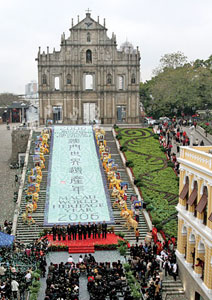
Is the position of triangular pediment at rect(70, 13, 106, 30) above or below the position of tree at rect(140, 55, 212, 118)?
above

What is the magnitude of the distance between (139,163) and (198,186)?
21950 millimetres

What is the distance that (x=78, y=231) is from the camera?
104 ft

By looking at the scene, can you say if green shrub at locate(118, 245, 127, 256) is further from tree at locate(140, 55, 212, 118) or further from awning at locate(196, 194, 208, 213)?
tree at locate(140, 55, 212, 118)

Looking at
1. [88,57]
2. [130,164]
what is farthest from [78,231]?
[88,57]

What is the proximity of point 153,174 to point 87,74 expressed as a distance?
935 inches

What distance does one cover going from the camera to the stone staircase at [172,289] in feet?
80.7

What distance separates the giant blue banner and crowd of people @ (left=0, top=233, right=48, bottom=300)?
658 cm

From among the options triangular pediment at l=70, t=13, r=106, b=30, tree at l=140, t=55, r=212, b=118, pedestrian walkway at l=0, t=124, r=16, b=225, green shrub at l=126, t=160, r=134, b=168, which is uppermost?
triangular pediment at l=70, t=13, r=106, b=30

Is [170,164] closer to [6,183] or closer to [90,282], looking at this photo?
[6,183]

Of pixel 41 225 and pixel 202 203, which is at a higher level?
pixel 202 203

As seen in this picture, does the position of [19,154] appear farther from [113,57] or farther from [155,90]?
[155,90]

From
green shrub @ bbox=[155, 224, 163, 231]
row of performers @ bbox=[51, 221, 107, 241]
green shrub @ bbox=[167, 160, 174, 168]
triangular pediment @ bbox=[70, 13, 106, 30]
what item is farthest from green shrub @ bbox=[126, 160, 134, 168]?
triangular pediment @ bbox=[70, 13, 106, 30]

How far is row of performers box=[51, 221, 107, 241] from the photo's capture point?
31578 mm

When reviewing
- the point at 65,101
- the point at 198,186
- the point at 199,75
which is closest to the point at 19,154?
the point at 65,101
